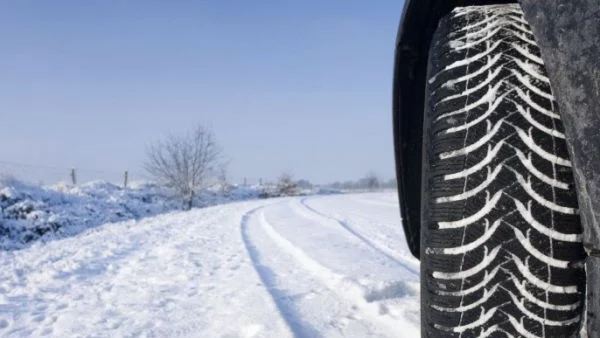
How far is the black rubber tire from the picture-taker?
82 cm

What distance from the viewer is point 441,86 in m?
0.95

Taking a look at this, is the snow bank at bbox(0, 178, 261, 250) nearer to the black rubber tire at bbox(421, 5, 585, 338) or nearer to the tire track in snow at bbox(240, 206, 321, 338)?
the tire track in snow at bbox(240, 206, 321, 338)

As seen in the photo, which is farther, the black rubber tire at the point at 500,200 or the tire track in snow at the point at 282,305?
the tire track in snow at the point at 282,305

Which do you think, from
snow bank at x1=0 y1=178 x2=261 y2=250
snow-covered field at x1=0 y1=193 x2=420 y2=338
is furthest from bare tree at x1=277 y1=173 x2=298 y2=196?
snow-covered field at x1=0 y1=193 x2=420 y2=338

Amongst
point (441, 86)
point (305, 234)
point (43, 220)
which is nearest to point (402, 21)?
point (441, 86)

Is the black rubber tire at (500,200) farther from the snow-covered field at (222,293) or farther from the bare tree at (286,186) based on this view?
the bare tree at (286,186)

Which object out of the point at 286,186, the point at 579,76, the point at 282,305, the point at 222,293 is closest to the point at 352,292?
the point at 282,305

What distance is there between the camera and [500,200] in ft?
2.78

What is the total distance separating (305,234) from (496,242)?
546 centimetres

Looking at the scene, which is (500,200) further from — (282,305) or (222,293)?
(222,293)

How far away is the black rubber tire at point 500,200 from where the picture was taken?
2.70 ft

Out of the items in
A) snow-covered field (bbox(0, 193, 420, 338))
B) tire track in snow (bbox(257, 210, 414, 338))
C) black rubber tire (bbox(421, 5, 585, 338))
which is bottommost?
snow-covered field (bbox(0, 193, 420, 338))

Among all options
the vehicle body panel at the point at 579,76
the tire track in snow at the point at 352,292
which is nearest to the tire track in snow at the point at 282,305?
the tire track in snow at the point at 352,292

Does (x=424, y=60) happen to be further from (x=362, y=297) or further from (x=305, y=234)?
(x=305, y=234)
